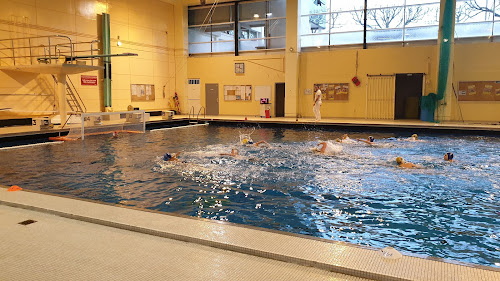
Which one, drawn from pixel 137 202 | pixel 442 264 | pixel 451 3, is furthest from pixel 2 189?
pixel 451 3

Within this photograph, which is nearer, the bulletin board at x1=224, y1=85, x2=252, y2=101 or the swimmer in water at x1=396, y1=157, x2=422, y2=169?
the swimmer in water at x1=396, y1=157, x2=422, y2=169

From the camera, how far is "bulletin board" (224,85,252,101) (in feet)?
71.5

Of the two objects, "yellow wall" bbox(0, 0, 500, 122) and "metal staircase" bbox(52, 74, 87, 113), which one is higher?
"yellow wall" bbox(0, 0, 500, 122)

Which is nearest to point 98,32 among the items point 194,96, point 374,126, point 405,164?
point 194,96

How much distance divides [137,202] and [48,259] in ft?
8.28

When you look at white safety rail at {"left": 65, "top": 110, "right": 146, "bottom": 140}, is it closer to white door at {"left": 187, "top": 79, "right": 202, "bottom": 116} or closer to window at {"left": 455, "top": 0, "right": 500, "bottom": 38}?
white door at {"left": 187, "top": 79, "right": 202, "bottom": 116}

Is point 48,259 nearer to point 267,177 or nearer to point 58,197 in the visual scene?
point 58,197

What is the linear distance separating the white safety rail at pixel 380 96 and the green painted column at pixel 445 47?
231 cm

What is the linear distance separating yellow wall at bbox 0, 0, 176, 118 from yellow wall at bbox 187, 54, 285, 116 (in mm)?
1861

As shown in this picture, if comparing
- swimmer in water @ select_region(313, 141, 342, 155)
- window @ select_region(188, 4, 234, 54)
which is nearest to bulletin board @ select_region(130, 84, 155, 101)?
window @ select_region(188, 4, 234, 54)

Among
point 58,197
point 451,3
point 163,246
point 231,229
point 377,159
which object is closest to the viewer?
point 163,246

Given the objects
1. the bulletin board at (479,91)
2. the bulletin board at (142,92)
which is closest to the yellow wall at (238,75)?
the bulletin board at (142,92)

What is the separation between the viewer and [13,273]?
9.09ft

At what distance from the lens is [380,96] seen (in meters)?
18.7
